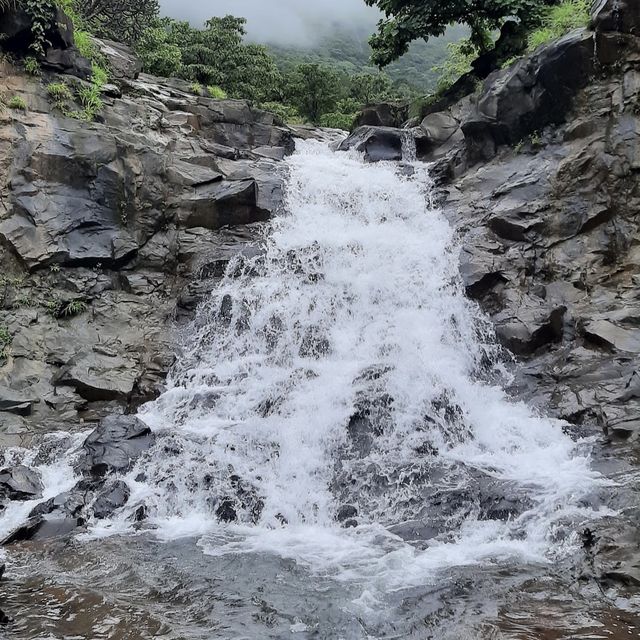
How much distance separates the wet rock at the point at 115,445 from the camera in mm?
10836

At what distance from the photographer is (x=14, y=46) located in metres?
17.8

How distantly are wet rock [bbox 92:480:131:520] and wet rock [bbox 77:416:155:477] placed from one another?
1.62 ft

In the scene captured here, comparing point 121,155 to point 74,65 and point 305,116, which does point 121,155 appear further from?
point 305,116

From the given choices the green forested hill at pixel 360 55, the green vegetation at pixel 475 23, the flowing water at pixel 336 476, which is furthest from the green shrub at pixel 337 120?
the green forested hill at pixel 360 55

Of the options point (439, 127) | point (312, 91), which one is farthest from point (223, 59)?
point (439, 127)

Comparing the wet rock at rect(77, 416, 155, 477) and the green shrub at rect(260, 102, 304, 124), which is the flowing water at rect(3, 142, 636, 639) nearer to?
the wet rock at rect(77, 416, 155, 477)

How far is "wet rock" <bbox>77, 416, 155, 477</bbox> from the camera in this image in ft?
35.6

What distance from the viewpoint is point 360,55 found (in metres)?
93.6

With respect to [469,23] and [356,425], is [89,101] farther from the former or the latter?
[356,425]

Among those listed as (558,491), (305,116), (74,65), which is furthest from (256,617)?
(305,116)

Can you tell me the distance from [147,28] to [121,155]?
1209 cm

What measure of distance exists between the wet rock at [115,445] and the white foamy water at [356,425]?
33 cm

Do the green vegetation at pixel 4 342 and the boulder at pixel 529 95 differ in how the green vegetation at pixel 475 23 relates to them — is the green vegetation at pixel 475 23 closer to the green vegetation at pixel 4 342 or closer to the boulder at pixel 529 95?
the boulder at pixel 529 95

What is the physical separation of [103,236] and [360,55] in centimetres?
8675
